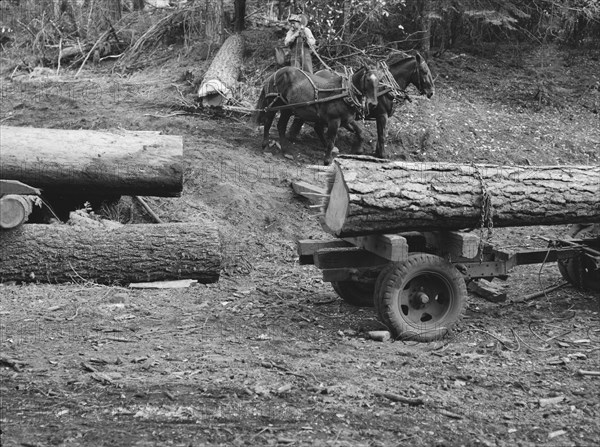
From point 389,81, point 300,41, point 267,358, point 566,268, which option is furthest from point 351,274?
point 300,41

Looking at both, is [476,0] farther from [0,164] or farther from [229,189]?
[0,164]

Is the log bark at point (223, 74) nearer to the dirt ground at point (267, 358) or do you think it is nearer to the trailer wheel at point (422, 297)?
the dirt ground at point (267, 358)

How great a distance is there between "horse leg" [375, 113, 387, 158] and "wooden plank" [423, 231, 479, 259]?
22.8 feet

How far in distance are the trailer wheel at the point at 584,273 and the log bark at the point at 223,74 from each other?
28.0ft

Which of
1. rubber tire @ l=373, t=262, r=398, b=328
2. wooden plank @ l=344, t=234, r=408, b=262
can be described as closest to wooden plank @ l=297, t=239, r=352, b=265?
wooden plank @ l=344, t=234, r=408, b=262

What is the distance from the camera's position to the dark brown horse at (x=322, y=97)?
13648 millimetres

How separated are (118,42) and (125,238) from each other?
40.1ft

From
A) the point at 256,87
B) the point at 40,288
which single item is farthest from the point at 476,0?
the point at 40,288

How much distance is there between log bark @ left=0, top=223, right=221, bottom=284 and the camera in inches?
330

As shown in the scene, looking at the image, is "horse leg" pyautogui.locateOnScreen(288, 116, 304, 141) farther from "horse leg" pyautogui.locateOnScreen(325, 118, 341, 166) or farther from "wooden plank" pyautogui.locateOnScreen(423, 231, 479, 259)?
"wooden plank" pyautogui.locateOnScreen(423, 231, 479, 259)

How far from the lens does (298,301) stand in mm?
8258

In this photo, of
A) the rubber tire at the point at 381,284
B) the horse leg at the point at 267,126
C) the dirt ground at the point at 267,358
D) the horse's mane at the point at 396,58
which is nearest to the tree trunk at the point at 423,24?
the horse's mane at the point at 396,58

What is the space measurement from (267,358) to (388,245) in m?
1.45

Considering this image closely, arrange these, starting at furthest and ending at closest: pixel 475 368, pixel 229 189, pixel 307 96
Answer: pixel 307 96, pixel 229 189, pixel 475 368
